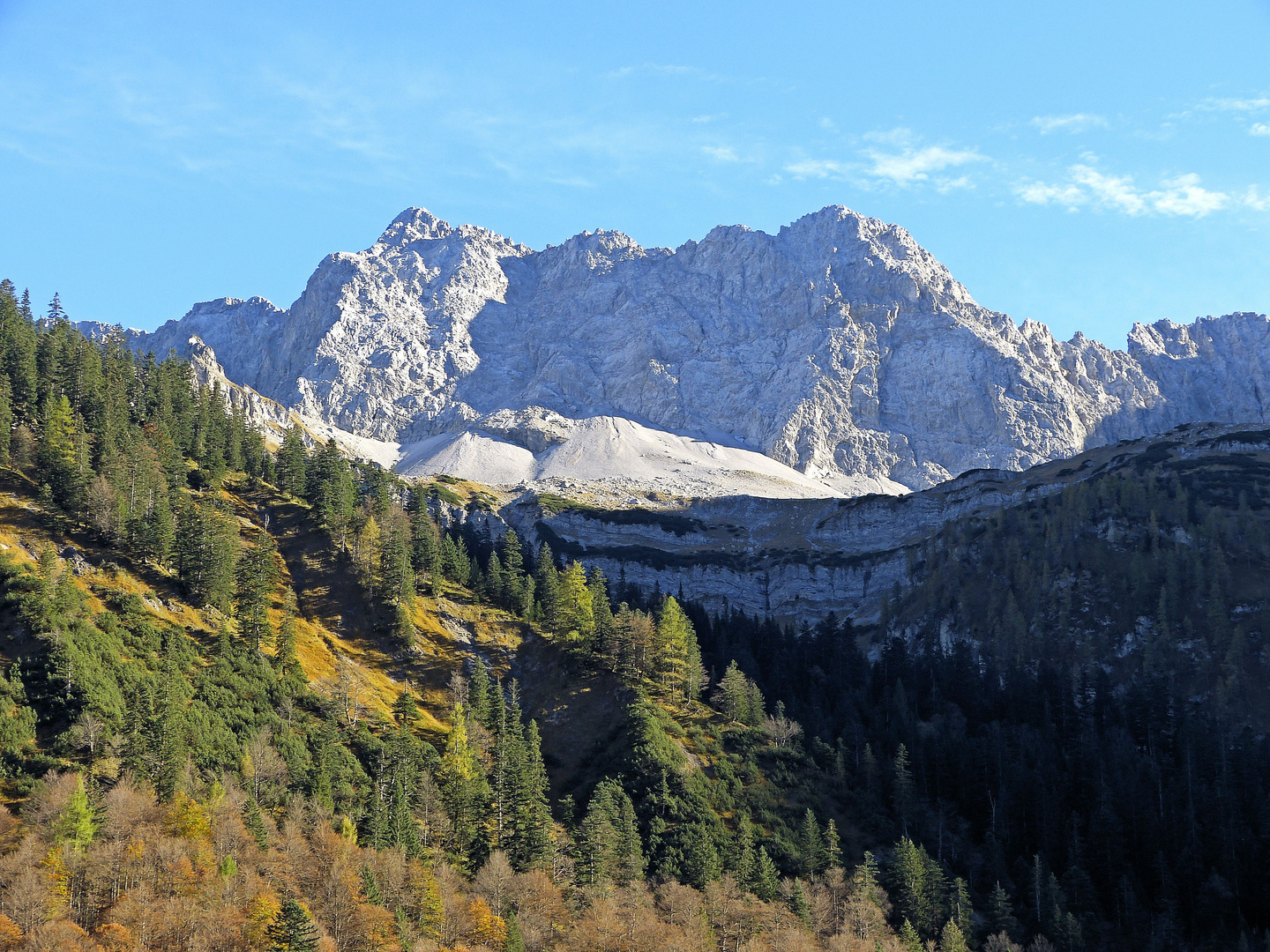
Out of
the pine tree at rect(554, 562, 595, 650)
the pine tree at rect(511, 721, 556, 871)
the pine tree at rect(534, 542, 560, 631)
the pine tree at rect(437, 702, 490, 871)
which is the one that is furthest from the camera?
the pine tree at rect(534, 542, 560, 631)

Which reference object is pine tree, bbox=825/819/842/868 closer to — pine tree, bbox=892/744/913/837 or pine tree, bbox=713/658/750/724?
pine tree, bbox=892/744/913/837

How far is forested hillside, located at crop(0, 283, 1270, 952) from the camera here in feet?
255

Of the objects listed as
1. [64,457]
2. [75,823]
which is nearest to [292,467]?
[64,457]

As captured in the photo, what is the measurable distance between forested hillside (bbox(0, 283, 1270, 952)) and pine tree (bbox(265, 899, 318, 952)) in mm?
217

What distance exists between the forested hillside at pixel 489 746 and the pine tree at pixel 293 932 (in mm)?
217

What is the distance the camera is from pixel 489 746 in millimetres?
106375

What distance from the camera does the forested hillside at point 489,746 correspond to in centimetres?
7788

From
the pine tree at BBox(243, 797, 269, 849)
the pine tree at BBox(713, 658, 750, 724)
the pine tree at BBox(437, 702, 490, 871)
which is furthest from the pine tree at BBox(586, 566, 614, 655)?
the pine tree at BBox(243, 797, 269, 849)

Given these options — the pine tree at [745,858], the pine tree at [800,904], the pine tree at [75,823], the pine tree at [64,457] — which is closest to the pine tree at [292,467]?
the pine tree at [64,457]

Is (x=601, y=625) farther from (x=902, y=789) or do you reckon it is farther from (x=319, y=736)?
(x=319, y=736)

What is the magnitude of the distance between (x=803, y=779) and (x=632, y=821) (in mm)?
25653

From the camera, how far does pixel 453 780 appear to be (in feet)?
320

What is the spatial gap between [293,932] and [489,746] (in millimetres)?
39676

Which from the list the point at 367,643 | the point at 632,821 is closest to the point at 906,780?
the point at 632,821
